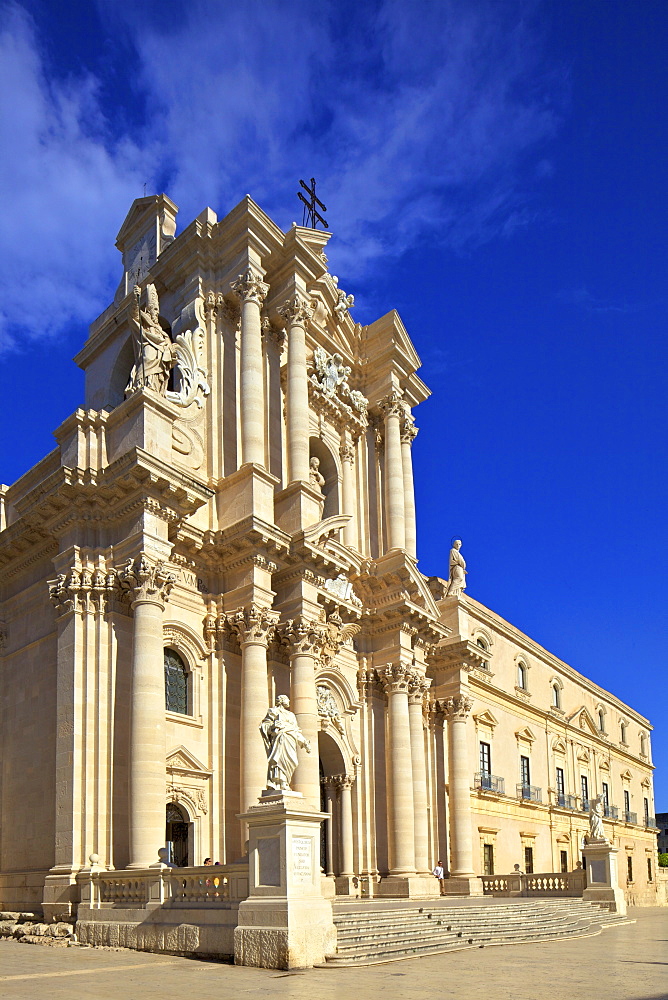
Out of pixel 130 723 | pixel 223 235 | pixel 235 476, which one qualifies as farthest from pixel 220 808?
pixel 223 235

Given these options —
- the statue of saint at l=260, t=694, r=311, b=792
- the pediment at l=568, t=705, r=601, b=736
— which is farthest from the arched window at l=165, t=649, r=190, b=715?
the pediment at l=568, t=705, r=601, b=736

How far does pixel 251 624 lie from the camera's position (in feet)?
74.6

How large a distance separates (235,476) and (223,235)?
7.23 metres

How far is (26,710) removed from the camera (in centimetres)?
2227

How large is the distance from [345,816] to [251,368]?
12.1 m

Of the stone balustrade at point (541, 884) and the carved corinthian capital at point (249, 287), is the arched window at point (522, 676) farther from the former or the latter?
the carved corinthian capital at point (249, 287)

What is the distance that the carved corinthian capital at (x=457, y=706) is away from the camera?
1241 inches

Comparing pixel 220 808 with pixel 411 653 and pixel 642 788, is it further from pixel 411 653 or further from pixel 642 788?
pixel 642 788

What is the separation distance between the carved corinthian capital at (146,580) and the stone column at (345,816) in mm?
9121

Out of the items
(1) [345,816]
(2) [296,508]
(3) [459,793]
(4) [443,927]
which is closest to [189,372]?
(2) [296,508]

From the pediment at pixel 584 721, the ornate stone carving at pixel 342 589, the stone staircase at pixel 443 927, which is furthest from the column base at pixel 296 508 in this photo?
the pediment at pixel 584 721

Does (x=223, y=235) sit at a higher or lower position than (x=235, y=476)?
higher

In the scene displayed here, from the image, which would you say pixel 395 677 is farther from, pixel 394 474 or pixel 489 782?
pixel 489 782

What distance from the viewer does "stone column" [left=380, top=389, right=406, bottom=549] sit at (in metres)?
30.6
